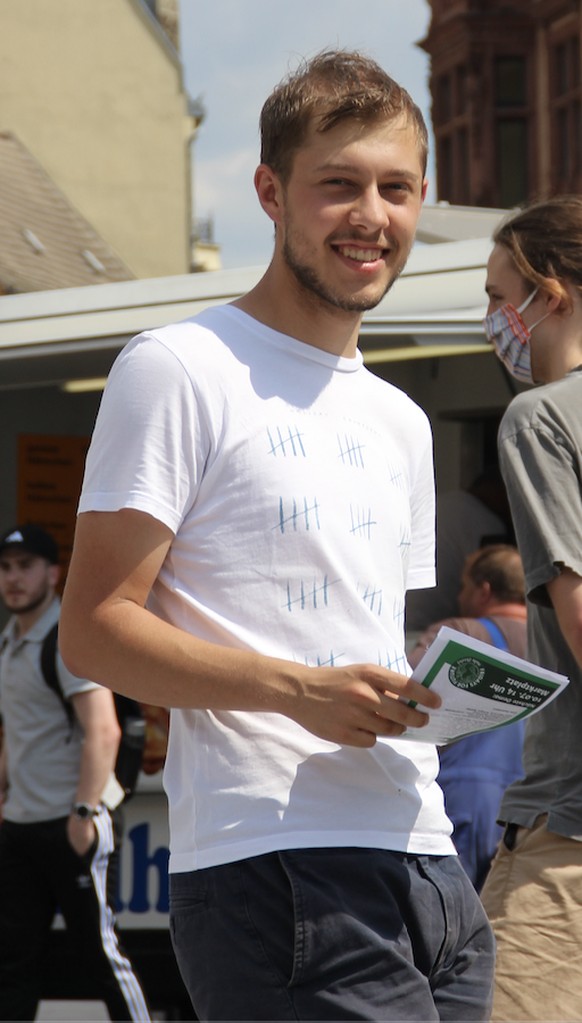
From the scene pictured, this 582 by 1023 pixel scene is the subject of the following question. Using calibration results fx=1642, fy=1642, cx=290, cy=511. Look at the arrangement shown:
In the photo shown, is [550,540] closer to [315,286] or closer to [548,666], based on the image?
[548,666]

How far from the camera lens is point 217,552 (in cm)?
202

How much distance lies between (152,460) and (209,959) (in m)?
0.60

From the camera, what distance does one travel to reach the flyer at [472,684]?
1885 millimetres

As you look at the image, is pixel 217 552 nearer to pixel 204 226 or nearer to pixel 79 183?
pixel 79 183

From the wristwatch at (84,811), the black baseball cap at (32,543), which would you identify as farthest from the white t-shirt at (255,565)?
the black baseball cap at (32,543)

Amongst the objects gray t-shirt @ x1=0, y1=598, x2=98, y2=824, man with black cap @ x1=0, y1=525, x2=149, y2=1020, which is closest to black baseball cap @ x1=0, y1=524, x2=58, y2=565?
man with black cap @ x1=0, y1=525, x2=149, y2=1020

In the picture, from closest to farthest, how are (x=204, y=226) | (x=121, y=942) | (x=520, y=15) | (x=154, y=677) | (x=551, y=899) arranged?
(x=154, y=677)
(x=551, y=899)
(x=121, y=942)
(x=520, y=15)
(x=204, y=226)

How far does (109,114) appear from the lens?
829 inches

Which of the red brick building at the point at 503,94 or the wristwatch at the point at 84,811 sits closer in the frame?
the wristwatch at the point at 84,811

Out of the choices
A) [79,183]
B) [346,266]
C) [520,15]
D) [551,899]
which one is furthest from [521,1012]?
[520,15]

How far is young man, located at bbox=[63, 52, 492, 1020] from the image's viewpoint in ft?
6.35

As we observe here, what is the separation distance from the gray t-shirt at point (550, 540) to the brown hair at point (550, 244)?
0.21 metres

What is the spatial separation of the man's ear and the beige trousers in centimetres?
109

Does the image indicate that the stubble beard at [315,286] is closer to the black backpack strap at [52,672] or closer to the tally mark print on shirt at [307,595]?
the tally mark print on shirt at [307,595]
